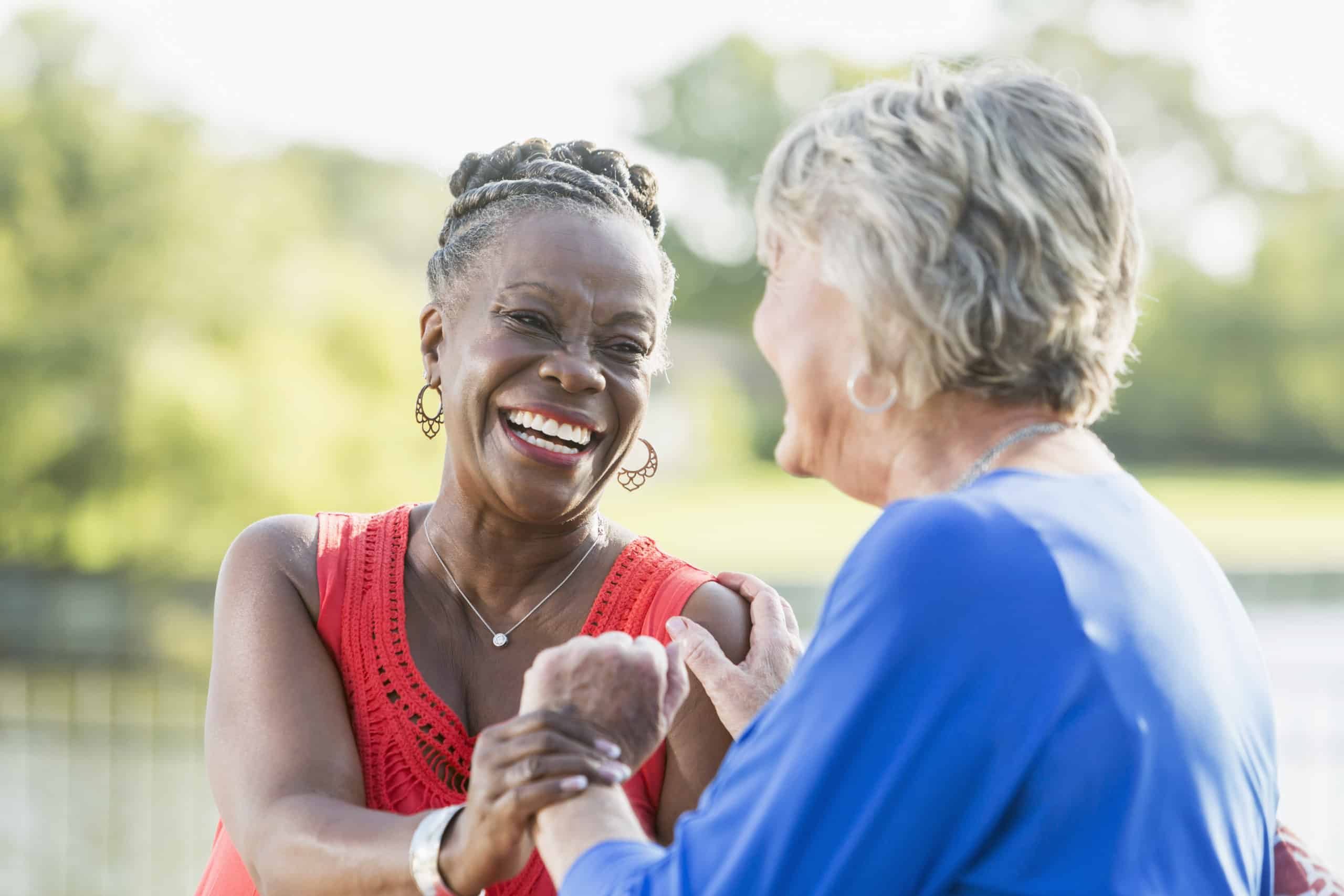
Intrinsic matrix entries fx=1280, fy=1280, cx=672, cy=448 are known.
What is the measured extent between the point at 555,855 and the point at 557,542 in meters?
0.97

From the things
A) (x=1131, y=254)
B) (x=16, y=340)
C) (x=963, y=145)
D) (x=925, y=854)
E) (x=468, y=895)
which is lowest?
(x=16, y=340)

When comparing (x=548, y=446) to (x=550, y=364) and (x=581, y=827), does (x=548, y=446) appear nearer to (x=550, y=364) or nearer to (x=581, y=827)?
(x=550, y=364)

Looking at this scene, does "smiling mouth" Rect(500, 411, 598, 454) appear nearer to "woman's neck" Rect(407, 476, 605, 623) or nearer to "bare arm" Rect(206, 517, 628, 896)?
"woman's neck" Rect(407, 476, 605, 623)

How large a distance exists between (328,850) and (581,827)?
557 millimetres

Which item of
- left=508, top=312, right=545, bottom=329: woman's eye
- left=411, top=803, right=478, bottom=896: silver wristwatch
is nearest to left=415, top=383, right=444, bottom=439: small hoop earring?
left=508, top=312, right=545, bottom=329: woman's eye

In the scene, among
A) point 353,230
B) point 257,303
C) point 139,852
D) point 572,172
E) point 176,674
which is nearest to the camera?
point 572,172

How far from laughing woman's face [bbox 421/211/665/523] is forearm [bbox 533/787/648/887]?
85cm

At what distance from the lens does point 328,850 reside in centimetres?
194

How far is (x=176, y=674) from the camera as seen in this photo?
408 inches

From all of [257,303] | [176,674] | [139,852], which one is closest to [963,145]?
[139,852]

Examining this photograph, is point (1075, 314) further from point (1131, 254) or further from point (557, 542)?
point (557, 542)

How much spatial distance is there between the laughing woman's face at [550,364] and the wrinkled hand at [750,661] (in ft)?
1.21

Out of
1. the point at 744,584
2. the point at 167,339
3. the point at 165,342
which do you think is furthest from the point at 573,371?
the point at 167,339

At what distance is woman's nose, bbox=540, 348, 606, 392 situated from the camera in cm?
233
